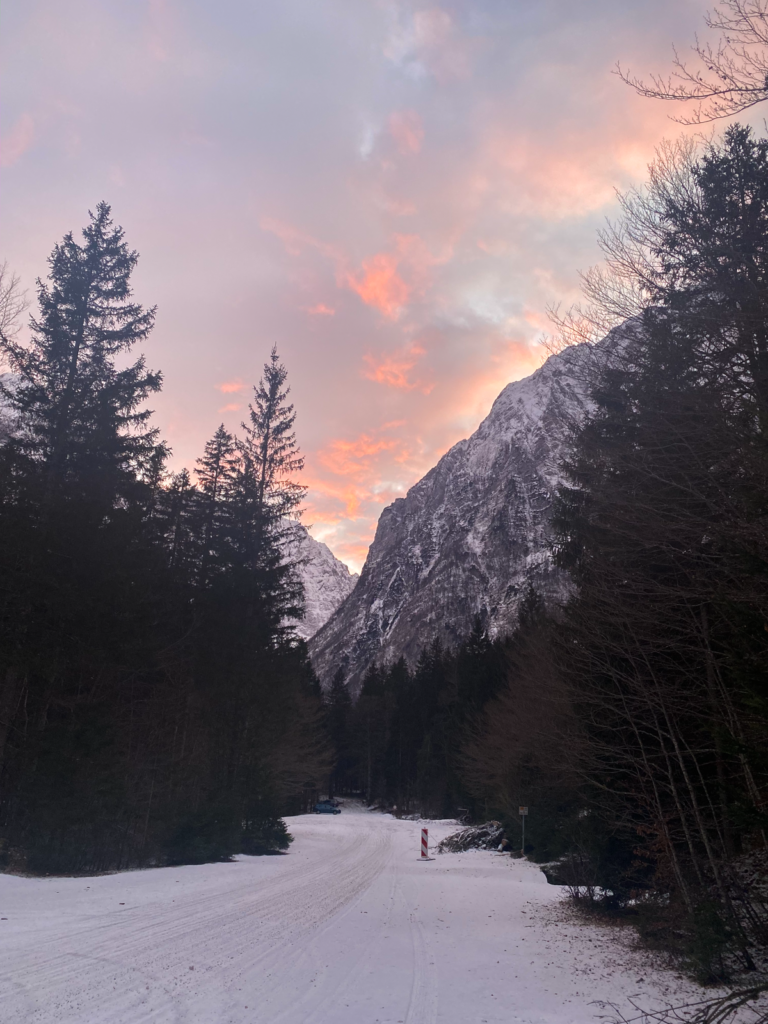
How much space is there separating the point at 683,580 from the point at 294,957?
711 centimetres

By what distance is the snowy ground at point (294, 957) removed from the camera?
18.5 ft

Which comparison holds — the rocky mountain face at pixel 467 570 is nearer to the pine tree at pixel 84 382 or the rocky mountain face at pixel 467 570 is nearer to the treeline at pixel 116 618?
the treeline at pixel 116 618

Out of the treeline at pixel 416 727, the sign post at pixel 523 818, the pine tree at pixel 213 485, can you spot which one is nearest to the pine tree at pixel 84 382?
the pine tree at pixel 213 485

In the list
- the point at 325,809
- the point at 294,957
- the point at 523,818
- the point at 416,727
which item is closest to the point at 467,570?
the point at 416,727

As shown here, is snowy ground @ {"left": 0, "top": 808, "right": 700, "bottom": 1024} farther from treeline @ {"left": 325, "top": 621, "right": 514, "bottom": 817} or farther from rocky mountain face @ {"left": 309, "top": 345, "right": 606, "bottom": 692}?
rocky mountain face @ {"left": 309, "top": 345, "right": 606, "bottom": 692}

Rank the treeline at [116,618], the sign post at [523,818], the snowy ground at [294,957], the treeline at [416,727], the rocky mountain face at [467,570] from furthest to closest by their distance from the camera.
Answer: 1. the rocky mountain face at [467,570]
2. the treeline at [416,727]
3. the sign post at [523,818]
4. the treeline at [116,618]
5. the snowy ground at [294,957]

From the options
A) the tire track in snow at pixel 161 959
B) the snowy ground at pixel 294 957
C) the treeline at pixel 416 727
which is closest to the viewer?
the tire track in snow at pixel 161 959

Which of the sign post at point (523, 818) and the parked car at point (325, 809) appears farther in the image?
the parked car at point (325, 809)

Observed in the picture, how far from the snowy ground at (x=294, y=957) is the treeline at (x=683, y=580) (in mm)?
1278

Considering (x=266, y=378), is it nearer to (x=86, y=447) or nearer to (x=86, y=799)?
(x=86, y=447)

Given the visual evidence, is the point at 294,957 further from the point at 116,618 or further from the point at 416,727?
the point at 416,727

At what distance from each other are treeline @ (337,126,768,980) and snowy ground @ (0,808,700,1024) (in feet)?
4.19

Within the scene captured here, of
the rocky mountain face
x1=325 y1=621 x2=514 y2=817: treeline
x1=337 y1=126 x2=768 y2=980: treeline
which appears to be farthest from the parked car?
the rocky mountain face

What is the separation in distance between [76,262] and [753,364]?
17630 millimetres
